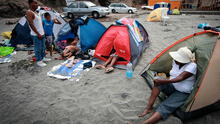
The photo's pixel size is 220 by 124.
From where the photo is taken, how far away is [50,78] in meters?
4.02

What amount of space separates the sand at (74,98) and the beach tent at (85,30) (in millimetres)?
1456

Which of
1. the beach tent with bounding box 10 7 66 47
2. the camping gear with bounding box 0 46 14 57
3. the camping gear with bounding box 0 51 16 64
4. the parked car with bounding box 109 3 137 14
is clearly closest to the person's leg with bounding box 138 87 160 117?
the beach tent with bounding box 10 7 66 47

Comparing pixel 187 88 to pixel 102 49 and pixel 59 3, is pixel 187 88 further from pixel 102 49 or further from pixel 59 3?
pixel 59 3

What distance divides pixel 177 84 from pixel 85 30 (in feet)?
12.3

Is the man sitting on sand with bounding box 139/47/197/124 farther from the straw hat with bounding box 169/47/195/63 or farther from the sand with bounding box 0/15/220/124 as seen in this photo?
the sand with bounding box 0/15/220/124

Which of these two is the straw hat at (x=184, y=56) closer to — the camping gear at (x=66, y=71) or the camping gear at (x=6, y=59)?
the camping gear at (x=66, y=71)

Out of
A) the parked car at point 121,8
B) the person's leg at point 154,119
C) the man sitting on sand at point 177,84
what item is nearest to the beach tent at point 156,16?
the parked car at point 121,8

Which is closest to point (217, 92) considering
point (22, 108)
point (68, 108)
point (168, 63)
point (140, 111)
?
point (168, 63)

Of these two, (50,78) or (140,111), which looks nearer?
(140,111)

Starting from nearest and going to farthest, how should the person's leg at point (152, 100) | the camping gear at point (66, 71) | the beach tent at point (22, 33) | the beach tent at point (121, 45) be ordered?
the person's leg at point (152, 100), the camping gear at point (66, 71), the beach tent at point (121, 45), the beach tent at point (22, 33)

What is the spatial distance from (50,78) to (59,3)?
21540 millimetres

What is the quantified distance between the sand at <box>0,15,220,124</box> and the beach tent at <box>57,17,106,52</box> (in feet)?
4.78

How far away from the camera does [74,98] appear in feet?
10.4

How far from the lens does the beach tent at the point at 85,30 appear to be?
520 centimetres
